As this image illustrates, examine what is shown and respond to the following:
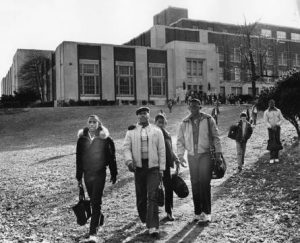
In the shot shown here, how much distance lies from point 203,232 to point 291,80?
10673 millimetres

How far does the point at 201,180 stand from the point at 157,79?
53.2m

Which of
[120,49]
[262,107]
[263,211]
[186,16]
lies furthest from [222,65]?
[263,211]

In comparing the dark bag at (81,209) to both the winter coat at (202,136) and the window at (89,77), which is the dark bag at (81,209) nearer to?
the winter coat at (202,136)

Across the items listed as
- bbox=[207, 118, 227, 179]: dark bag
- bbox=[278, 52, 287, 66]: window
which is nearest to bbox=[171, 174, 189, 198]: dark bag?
bbox=[207, 118, 227, 179]: dark bag

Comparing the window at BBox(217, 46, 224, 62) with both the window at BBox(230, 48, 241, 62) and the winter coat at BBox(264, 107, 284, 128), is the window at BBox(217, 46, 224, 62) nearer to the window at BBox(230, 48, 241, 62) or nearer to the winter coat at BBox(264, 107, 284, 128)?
the window at BBox(230, 48, 241, 62)

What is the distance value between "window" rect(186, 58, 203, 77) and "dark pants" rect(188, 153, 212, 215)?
54.1m

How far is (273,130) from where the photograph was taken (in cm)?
1273

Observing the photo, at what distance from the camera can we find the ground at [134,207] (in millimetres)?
6852

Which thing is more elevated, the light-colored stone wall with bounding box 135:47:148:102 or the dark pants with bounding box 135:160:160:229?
the light-colored stone wall with bounding box 135:47:148:102

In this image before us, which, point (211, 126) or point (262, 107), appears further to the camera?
point (262, 107)

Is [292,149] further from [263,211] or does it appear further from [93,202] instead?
[93,202]

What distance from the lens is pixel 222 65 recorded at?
68.7m

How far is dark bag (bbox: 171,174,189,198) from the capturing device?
24.1 feet

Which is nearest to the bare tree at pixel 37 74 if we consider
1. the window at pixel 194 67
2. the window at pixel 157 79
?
the window at pixel 157 79
